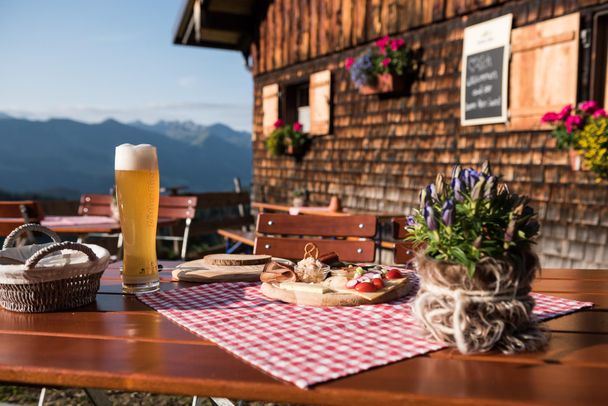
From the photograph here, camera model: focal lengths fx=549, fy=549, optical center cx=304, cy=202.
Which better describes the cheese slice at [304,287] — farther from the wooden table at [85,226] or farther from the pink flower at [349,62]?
the pink flower at [349,62]

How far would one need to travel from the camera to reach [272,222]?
2.26 meters

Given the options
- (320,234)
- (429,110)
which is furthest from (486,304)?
(429,110)

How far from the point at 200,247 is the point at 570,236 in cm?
616

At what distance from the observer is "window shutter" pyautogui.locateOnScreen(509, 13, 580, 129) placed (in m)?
4.37

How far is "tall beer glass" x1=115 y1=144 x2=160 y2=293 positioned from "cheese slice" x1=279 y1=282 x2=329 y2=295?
360mm

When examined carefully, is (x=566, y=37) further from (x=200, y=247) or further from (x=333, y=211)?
(x=200, y=247)

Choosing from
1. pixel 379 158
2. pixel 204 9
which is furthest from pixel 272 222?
pixel 204 9

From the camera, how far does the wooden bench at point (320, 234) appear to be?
2.14 metres

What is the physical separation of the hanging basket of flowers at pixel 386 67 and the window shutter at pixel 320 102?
1.23 metres

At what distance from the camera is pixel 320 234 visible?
225 cm

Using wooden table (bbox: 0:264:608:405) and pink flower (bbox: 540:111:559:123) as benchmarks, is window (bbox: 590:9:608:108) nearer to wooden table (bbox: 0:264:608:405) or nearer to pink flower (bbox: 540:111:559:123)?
pink flower (bbox: 540:111:559:123)

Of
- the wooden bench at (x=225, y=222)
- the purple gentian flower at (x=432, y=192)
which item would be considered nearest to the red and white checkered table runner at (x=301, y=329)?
the purple gentian flower at (x=432, y=192)

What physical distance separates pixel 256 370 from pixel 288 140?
7.81 m

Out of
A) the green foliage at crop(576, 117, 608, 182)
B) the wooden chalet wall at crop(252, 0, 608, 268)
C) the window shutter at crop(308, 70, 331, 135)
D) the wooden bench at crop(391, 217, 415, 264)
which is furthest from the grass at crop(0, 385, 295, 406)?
the window shutter at crop(308, 70, 331, 135)
